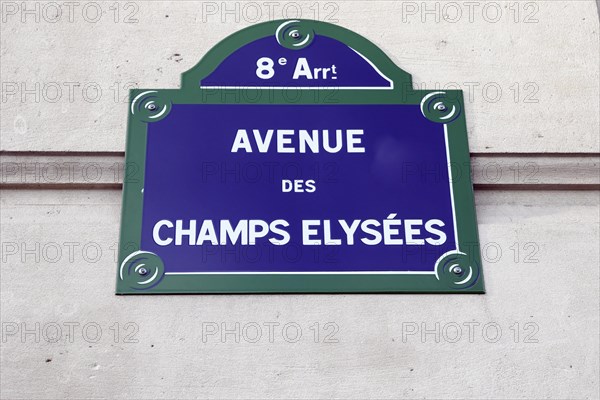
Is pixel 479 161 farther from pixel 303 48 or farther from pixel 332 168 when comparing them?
pixel 303 48

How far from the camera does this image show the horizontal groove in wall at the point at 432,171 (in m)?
3.58

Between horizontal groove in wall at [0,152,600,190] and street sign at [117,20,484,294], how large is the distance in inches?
2.0

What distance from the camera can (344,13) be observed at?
3.99 m

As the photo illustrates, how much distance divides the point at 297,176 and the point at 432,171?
1.55ft

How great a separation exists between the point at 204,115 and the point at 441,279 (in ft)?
3.39

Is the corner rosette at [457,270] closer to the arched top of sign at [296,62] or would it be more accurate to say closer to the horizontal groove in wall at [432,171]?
the horizontal groove in wall at [432,171]

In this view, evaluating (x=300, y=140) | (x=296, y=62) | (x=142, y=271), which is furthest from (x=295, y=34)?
(x=142, y=271)

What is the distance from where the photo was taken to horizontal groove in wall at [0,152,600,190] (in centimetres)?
358

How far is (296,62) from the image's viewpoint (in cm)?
383

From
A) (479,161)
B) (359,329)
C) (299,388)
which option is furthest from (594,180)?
(299,388)

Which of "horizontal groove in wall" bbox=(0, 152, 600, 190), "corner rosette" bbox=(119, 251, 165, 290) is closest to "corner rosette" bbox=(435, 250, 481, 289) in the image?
"horizontal groove in wall" bbox=(0, 152, 600, 190)

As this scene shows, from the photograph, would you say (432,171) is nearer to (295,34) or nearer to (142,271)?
(295,34)

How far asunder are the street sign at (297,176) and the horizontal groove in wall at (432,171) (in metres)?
0.05

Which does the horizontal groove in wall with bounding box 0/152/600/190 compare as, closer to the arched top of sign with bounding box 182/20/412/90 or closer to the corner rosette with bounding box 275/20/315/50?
the arched top of sign with bounding box 182/20/412/90
